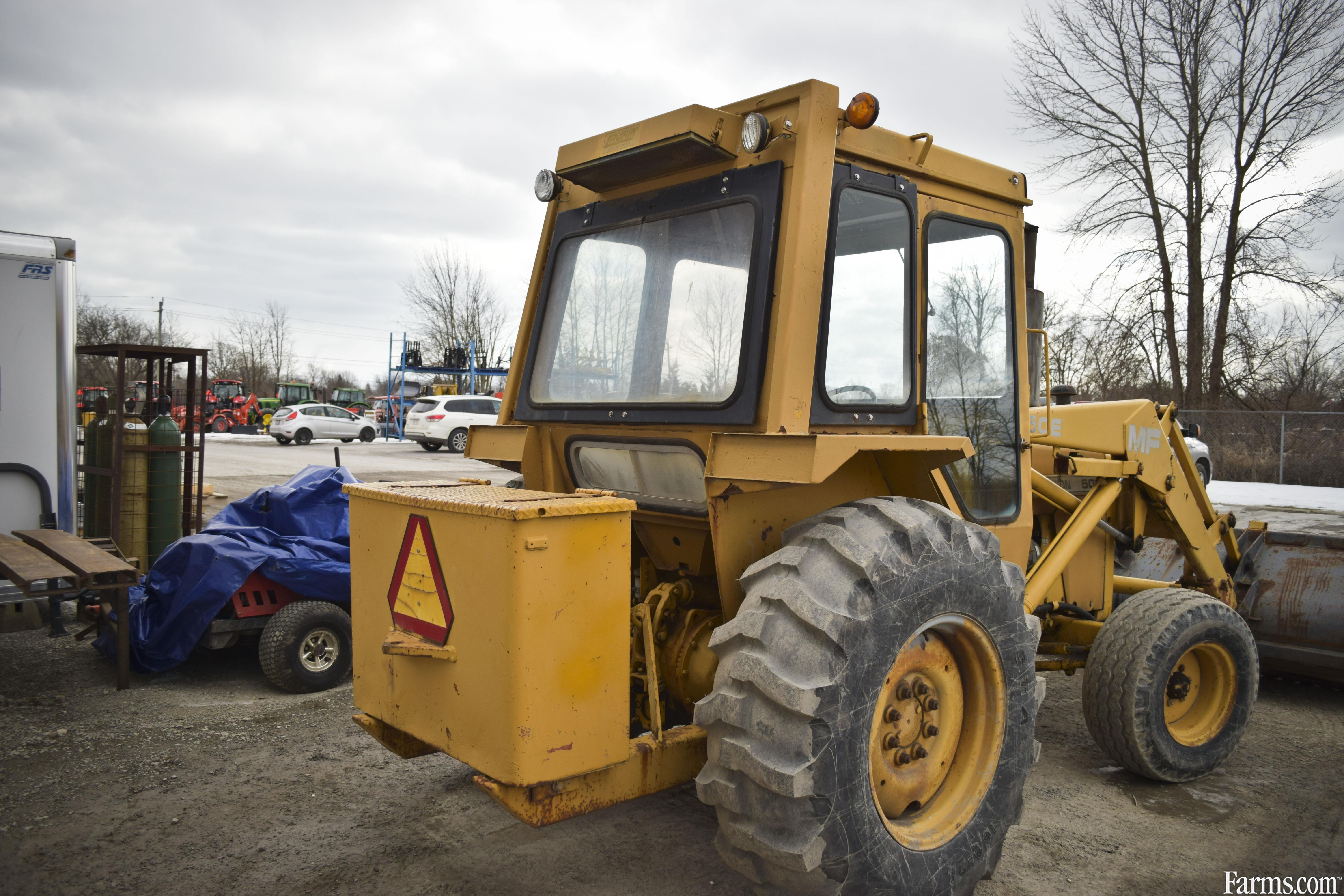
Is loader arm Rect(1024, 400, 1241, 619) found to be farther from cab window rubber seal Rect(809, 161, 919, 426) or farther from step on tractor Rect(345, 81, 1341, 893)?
cab window rubber seal Rect(809, 161, 919, 426)

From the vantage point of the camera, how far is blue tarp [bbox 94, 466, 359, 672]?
211 inches

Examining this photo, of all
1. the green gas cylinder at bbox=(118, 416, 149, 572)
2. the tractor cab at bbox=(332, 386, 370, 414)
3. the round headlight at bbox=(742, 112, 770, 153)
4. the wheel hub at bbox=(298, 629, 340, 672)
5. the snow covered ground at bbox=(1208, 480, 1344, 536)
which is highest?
the tractor cab at bbox=(332, 386, 370, 414)

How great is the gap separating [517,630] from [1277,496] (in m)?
18.4

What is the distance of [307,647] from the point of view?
5.44 meters

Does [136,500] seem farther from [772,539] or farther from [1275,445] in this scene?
[1275,445]

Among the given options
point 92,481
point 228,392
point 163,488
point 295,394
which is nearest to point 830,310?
point 163,488

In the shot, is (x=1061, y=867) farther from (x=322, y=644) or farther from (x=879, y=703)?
(x=322, y=644)

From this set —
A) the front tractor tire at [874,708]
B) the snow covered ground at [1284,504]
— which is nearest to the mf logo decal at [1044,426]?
the front tractor tire at [874,708]

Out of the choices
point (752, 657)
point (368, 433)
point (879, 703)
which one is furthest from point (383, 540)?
point (368, 433)

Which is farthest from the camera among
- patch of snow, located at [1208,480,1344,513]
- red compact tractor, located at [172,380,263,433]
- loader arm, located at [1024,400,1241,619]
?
red compact tractor, located at [172,380,263,433]

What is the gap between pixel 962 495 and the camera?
353cm

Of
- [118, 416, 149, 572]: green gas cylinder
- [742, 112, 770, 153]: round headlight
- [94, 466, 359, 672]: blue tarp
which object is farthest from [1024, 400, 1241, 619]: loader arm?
[118, 416, 149, 572]: green gas cylinder

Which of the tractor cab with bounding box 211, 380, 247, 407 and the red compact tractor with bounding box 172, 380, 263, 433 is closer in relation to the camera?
the red compact tractor with bounding box 172, 380, 263, 433

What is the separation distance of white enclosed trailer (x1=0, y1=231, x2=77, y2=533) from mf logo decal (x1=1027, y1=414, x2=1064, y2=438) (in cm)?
648
